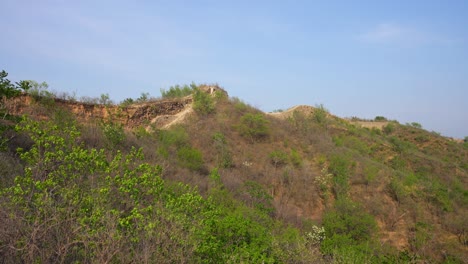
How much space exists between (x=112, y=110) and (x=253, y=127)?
25.4 ft

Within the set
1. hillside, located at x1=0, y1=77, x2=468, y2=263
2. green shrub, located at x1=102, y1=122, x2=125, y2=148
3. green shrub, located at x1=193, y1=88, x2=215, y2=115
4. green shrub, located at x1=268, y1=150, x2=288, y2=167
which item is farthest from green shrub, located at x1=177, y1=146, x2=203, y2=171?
green shrub, located at x1=193, y1=88, x2=215, y2=115

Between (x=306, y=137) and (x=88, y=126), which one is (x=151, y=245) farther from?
(x=306, y=137)

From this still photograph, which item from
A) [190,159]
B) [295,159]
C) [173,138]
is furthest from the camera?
[295,159]

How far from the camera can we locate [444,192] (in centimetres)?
1692

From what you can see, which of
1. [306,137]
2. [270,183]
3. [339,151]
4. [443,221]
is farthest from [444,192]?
[270,183]

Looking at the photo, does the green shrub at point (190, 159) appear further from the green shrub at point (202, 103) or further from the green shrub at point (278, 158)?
the green shrub at point (202, 103)

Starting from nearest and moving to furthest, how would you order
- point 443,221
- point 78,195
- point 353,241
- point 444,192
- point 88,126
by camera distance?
1. point 78,195
2. point 353,241
3. point 88,126
4. point 443,221
5. point 444,192

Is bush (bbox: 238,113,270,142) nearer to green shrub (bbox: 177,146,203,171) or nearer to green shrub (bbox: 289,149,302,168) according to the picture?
green shrub (bbox: 289,149,302,168)

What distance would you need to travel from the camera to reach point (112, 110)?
1670 cm

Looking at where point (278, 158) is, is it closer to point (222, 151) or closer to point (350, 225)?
point (222, 151)

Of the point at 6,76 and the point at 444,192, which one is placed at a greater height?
the point at 6,76

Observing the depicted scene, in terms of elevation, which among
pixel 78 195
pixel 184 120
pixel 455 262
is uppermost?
pixel 184 120

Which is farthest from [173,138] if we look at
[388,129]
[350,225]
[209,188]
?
[388,129]

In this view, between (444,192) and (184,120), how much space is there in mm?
14429
